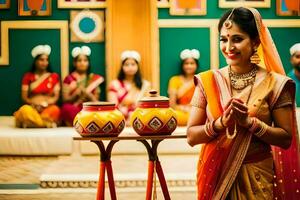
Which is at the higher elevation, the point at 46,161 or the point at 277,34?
the point at 277,34

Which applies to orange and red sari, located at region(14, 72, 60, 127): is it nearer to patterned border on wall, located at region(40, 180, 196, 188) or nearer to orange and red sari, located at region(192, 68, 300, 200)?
patterned border on wall, located at region(40, 180, 196, 188)

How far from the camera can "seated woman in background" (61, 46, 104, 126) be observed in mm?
6965

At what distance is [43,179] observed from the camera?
4703mm

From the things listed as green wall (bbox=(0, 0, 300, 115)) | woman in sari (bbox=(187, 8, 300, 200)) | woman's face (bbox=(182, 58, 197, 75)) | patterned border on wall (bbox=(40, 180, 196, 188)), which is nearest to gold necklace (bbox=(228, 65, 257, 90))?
woman in sari (bbox=(187, 8, 300, 200))

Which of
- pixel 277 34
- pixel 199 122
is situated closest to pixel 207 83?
pixel 199 122

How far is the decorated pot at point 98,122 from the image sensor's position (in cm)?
291

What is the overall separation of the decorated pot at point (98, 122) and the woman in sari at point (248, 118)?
779 millimetres

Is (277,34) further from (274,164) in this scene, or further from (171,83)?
(274,164)

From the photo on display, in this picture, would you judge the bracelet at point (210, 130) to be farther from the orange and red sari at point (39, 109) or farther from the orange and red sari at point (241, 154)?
the orange and red sari at point (39, 109)

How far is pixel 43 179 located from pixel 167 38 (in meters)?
3.13

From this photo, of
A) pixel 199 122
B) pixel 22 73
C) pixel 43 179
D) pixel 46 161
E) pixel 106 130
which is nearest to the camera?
pixel 199 122

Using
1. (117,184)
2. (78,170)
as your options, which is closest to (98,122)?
(117,184)

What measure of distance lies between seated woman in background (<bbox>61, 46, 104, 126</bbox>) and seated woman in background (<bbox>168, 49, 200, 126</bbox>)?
36.9 inches

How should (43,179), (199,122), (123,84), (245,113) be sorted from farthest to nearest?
1. (123,84)
2. (43,179)
3. (199,122)
4. (245,113)
